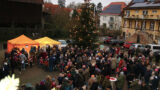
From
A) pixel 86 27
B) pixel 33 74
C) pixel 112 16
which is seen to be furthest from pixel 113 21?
pixel 33 74

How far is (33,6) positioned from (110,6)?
1330 inches

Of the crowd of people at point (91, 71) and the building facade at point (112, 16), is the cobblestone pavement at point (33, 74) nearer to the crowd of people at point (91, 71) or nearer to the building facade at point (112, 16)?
the crowd of people at point (91, 71)

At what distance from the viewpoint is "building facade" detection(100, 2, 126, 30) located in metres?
53.6

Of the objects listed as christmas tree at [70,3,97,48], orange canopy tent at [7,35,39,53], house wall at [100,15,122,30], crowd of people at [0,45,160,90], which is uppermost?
house wall at [100,15,122,30]

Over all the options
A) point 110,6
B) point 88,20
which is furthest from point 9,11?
point 110,6

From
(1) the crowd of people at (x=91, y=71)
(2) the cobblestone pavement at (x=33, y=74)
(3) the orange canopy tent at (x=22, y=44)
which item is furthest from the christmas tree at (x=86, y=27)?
(2) the cobblestone pavement at (x=33, y=74)

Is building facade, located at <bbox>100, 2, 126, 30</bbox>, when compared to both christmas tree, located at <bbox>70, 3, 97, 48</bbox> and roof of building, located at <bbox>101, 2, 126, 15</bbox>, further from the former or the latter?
christmas tree, located at <bbox>70, 3, 97, 48</bbox>

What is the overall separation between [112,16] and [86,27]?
129 ft

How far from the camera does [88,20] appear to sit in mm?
17922

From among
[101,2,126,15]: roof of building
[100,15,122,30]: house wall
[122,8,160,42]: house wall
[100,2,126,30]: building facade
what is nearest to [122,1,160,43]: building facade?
[122,8,160,42]: house wall

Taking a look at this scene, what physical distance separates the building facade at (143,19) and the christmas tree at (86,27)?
1690cm

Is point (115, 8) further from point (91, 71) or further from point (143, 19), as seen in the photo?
point (91, 71)

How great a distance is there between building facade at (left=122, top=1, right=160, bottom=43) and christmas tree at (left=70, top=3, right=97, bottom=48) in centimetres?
1690

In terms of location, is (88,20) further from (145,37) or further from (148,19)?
(148,19)
